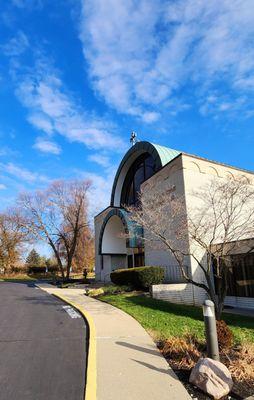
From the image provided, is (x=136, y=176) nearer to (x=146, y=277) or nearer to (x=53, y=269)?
(x=146, y=277)

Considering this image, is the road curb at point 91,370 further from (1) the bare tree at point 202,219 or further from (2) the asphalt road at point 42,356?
(1) the bare tree at point 202,219

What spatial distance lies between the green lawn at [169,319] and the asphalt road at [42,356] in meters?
1.87

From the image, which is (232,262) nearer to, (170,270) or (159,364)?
(170,270)

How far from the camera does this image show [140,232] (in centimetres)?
1859

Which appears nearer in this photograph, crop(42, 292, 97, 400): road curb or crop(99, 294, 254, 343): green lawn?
crop(42, 292, 97, 400): road curb

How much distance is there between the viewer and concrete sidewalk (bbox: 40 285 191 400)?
397cm

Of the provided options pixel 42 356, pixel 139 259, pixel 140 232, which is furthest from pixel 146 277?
pixel 42 356

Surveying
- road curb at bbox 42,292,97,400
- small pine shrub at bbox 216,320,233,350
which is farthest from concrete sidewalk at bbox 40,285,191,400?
small pine shrub at bbox 216,320,233,350

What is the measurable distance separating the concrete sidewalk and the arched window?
14.4m

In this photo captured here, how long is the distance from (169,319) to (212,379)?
5034 mm

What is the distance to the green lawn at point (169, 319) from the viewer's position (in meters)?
7.39

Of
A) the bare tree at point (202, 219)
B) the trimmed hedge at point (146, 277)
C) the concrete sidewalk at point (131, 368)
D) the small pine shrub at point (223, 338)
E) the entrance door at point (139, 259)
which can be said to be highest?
the bare tree at point (202, 219)

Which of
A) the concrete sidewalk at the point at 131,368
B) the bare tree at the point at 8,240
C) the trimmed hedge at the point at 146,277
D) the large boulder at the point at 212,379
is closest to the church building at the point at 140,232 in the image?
the trimmed hedge at the point at 146,277

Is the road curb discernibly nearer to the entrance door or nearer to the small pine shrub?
the small pine shrub
